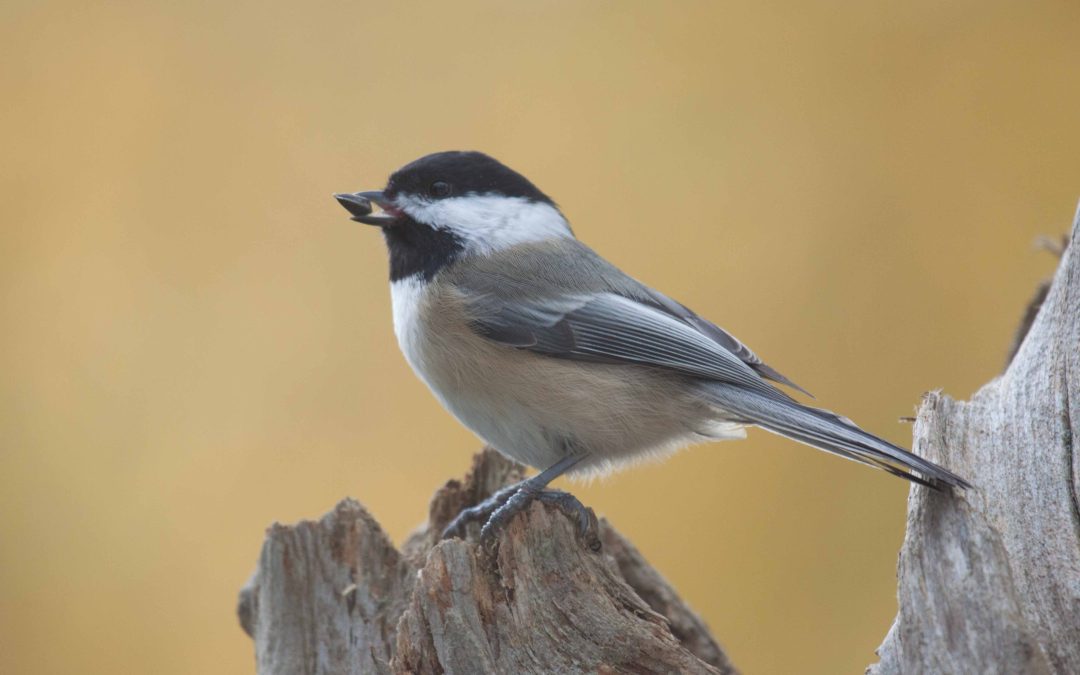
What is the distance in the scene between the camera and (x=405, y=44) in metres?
3.01

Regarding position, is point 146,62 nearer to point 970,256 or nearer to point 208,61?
point 208,61

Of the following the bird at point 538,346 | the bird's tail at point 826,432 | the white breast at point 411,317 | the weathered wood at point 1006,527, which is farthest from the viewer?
the white breast at point 411,317

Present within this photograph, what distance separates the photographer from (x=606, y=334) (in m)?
1.79

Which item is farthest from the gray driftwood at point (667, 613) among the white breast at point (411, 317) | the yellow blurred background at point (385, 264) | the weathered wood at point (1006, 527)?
the yellow blurred background at point (385, 264)

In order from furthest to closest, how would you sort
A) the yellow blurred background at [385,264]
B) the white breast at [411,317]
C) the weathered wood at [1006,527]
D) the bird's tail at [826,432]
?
the yellow blurred background at [385,264] < the white breast at [411,317] < the bird's tail at [826,432] < the weathered wood at [1006,527]

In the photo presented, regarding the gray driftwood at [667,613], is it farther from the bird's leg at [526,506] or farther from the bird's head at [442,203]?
the bird's head at [442,203]

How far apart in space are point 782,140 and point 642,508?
1136 mm

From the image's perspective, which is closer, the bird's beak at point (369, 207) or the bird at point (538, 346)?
the bird at point (538, 346)

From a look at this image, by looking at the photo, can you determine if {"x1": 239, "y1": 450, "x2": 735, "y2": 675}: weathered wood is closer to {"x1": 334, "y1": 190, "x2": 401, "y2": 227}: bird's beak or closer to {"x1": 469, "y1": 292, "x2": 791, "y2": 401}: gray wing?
{"x1": 469, "y1": 292, "x2": 791, "y2": 401}: gray wing

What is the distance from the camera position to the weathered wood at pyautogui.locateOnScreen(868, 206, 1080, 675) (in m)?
1.13

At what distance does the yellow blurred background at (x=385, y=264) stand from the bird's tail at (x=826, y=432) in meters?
1.08

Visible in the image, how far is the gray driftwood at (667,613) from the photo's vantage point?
117 centimetres

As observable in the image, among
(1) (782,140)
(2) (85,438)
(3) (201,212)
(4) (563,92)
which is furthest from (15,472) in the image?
(1) (782,140)

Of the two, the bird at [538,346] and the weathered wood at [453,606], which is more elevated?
the bird at [538,346]
